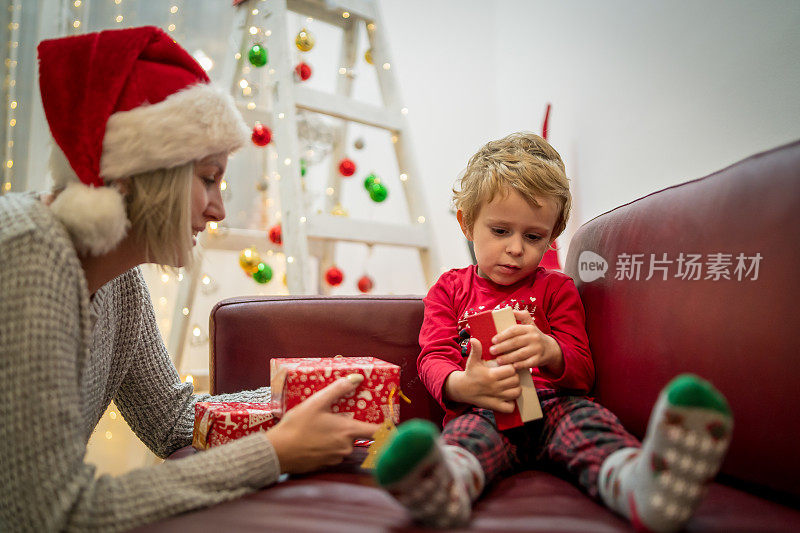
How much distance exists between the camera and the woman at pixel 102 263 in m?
0.62

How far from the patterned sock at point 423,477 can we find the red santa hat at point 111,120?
18.7 inches

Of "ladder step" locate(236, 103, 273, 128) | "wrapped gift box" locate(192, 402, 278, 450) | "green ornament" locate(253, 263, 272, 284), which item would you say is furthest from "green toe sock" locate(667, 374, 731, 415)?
"ladder step" locate(236, 103, 273, 128)

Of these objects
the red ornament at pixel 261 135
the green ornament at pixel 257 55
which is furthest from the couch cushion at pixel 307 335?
the green ornament at pixel 257 55

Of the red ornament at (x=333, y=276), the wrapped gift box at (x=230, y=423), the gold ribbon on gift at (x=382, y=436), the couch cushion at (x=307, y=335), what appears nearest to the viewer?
the gold ribbon on gift at (x=382, y=436)

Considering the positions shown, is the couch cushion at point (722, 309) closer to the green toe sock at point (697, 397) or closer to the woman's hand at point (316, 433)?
the green toe sock at point (697, 397)

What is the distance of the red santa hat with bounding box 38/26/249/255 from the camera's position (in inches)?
28.9

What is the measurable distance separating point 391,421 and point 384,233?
3.76 feet

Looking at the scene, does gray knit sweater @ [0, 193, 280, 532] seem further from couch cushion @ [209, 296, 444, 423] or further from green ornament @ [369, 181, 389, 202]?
green ornament @ [369, 181, 389, 202]

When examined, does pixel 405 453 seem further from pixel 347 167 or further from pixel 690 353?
pixel 347 167

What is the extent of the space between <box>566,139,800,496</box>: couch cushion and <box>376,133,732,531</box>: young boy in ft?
0.28

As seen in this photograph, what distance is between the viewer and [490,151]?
1099 mm

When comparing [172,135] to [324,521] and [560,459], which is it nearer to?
[324,521]

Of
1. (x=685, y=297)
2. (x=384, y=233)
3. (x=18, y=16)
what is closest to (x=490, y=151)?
(x=685, y=297)

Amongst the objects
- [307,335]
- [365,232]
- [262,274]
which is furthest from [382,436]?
[262,274]
